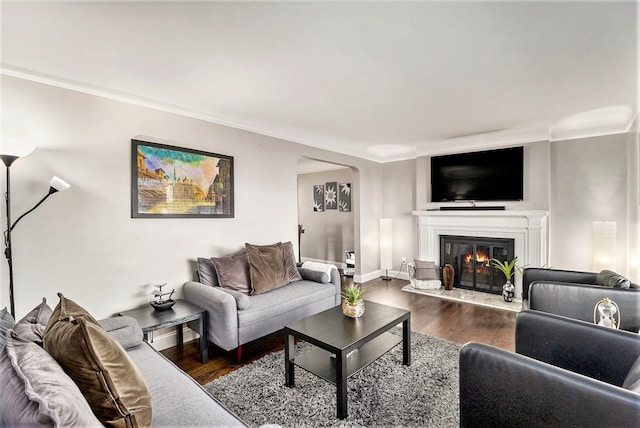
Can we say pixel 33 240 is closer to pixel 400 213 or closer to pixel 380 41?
pixel 380 41

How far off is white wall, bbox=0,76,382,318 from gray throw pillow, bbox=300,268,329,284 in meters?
0.86

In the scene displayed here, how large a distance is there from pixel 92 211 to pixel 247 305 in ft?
4.94

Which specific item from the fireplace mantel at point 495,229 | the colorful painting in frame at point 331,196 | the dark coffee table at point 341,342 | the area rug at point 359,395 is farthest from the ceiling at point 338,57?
the colorful painting in frame at point 331,196

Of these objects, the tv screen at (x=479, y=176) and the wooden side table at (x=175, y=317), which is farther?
the tv screen at (x=479, y=176)

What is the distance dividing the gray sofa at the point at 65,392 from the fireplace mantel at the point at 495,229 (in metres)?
4.34

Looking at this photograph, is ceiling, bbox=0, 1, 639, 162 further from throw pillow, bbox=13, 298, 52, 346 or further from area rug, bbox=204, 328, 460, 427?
area rug, bbox=204, 328, 460, 427

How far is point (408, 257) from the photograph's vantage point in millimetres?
5578

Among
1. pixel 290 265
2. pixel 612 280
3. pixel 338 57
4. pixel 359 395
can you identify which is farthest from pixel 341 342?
pixel 612 280

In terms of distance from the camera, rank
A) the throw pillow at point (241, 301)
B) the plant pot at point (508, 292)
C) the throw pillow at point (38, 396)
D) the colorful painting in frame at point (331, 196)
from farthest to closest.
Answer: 1. the colorful painting in frame at point (331, 196)
2. the plant pot at point (508, 292)
3. the throw pillow at point (241, 301)
4. the throw pillow at point (38, 396)

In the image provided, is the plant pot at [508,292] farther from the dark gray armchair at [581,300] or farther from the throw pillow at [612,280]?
the dark gray armchair at [581,300]

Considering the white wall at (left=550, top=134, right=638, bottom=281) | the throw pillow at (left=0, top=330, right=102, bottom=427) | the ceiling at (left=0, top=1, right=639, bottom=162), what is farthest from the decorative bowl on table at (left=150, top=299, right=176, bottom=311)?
the white wall at (left=550, top=134, right=638, bottom=281)

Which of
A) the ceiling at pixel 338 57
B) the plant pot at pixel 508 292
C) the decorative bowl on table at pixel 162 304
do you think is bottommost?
the plant pot at pixel 508 292

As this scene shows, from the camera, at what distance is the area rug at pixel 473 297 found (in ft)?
13.2

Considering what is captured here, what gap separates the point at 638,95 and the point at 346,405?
12.5ft
